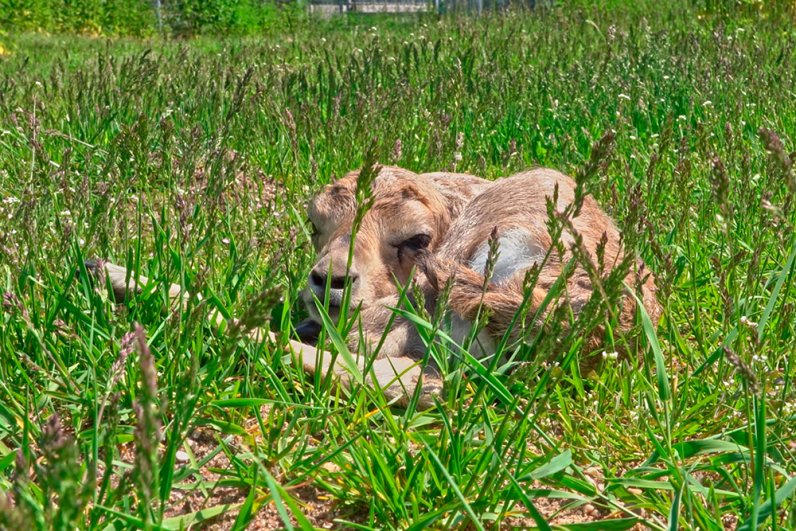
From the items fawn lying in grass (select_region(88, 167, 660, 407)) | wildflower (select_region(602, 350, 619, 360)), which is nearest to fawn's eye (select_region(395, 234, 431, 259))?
fawn lying in grass (select_region(88, 167, 660, 407))

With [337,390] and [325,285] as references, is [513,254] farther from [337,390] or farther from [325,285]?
[337,390]

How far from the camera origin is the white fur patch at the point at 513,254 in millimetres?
3297

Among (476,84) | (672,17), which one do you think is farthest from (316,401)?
(672,17)

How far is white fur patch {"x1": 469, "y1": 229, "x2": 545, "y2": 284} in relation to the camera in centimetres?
330

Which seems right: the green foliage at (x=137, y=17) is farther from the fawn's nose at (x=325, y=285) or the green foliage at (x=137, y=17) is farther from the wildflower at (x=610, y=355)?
the wildflower at (x=610, y=355)

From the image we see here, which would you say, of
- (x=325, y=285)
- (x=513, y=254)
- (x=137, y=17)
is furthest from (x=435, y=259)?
(x=137, y=17)

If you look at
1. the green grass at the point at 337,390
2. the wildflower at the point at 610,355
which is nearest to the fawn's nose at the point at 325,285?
the green grass at the point at 337,390

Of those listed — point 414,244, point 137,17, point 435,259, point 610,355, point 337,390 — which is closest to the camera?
point 337,390

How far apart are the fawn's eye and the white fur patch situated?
0.33m

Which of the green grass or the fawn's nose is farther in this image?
the fawn's nose

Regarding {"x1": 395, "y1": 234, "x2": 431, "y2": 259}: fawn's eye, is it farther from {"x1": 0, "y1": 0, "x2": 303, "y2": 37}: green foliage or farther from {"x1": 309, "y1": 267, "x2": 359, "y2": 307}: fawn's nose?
{"x1": 0, "y1": 0, "x2": 303, "y2": 37}: green foliage

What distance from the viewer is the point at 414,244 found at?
3652 mm

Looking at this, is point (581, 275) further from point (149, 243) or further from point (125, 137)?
point (149, 243)

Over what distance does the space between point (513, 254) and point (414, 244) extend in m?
0.48
